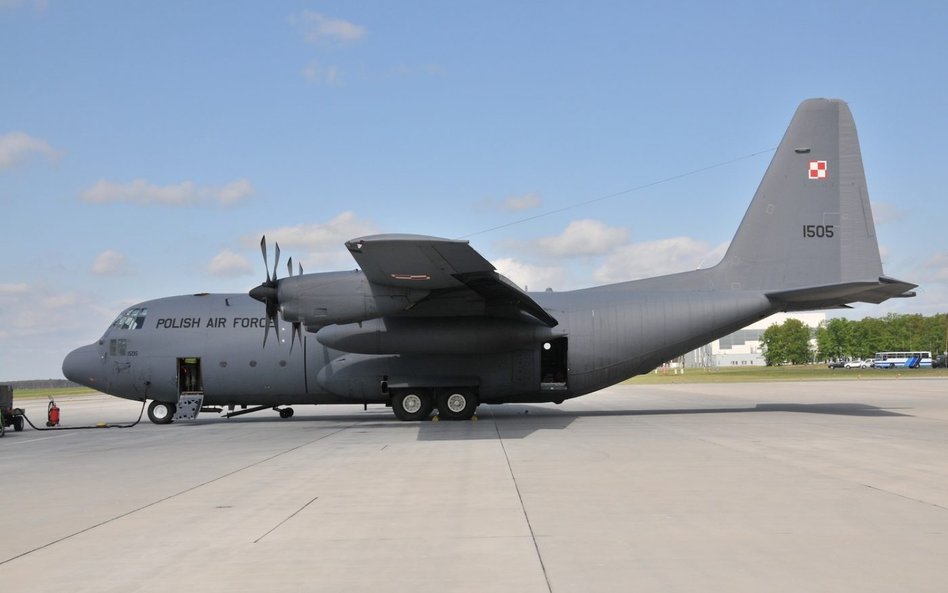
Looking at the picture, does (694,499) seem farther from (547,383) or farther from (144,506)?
(547,383)

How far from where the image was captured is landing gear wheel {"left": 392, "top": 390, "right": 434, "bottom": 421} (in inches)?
866

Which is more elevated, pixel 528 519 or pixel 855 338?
pixel 855 338

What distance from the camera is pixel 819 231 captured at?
2205cm

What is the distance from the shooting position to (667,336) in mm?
21688

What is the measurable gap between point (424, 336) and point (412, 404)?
7.29 feet

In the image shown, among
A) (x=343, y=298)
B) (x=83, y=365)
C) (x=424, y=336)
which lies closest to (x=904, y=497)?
(x=343, y=298)

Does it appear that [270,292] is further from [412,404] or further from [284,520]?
[284,520]

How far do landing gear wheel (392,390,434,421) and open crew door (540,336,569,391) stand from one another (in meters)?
3.29

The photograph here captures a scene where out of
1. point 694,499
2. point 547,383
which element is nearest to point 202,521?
point 694,499

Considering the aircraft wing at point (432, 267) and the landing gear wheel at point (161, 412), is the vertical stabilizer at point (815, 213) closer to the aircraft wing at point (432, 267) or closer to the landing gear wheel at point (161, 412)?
the aircraft wing at point (432, 267)

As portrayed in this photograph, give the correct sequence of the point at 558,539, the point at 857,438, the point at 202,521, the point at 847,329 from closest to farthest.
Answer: the point at 558,539 < the point at 202,521 < the point at 857,438 < the point at 847,329

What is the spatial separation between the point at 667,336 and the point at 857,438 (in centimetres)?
663

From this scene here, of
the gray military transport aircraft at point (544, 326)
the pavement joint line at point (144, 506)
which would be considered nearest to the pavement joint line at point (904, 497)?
the pavement joint line at point (144, 506)

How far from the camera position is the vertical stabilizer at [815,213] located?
71.7 feet
